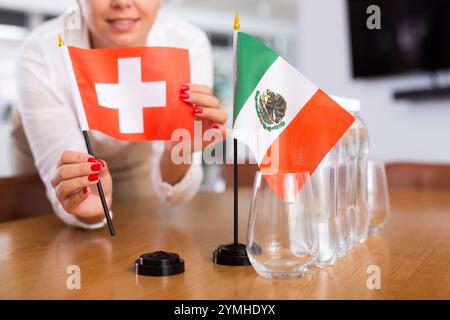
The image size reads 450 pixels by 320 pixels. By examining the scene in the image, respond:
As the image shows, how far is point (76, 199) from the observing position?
3.24ft

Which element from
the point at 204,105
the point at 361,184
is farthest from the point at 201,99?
the point at 361,184

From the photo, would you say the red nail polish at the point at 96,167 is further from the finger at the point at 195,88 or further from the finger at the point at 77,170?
the finger at the point at 195,88

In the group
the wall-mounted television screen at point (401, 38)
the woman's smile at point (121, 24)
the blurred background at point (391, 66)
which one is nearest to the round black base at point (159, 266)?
the woman's smile at point (121, 24)

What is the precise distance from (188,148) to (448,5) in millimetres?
2329

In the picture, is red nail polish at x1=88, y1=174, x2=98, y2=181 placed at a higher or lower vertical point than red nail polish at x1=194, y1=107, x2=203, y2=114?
lower

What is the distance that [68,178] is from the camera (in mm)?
921

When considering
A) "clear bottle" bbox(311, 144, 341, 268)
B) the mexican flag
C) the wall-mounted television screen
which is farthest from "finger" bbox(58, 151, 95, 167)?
the wall-mounted television screen

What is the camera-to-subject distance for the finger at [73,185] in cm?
90

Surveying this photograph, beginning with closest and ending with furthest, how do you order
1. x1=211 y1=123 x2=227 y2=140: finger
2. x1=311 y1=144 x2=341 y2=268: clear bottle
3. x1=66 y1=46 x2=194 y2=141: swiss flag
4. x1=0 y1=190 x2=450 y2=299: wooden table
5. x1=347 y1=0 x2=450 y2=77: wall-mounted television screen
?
x1=0 y1=190 x2=450 y2=299: wooden table < x1=311 y1=144 x2=341 y2=268: clear bottle < x1=66 y1=46 x2=194 y2=141: swiss flag < x1=211 y1=123 x2=227 y2=140: finger < x1=347 y1=0 x2=450 y2=77: wall-mounted television screen

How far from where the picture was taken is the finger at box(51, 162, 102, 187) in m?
0.89

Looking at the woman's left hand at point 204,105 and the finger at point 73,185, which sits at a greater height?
the woman's left hand at point 204,105

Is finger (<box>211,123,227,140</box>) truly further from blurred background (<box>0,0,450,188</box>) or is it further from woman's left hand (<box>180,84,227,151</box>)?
blurred background (<box>0,0,450,188</box>)

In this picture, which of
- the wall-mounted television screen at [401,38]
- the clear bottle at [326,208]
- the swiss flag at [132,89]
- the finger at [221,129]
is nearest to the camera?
the clear bottle at [326,208]
